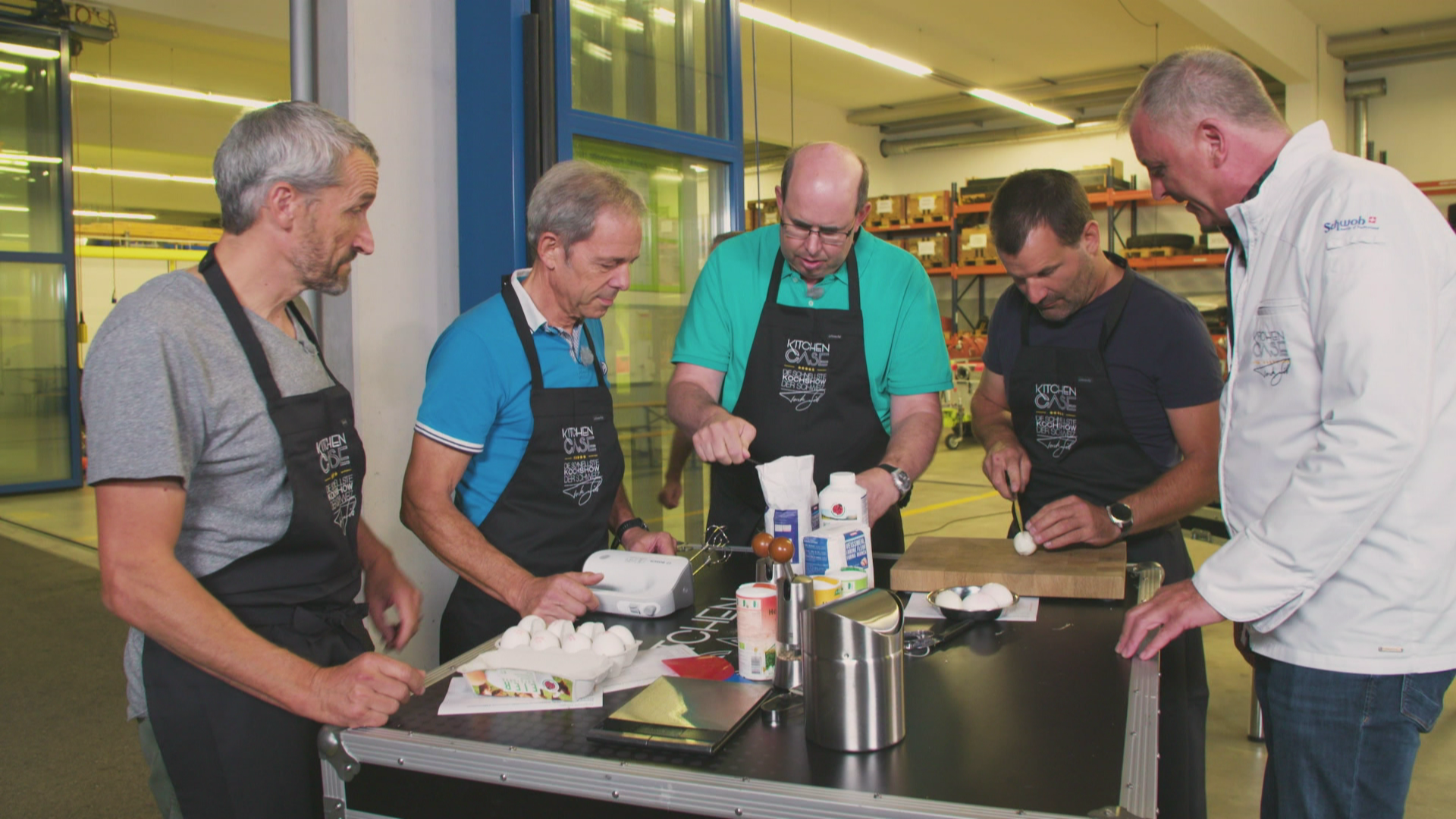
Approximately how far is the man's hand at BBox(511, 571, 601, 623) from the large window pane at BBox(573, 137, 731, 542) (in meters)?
1.83

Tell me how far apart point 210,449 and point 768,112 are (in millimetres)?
11435

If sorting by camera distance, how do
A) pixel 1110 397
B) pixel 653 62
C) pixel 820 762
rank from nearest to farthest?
pixel 820 762 < pixel 1110 397 < pixel 653 62

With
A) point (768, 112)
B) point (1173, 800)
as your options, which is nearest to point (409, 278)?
point (1173, 800)

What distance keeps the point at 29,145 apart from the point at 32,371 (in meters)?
1.80

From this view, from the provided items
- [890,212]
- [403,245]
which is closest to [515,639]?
[403,245]

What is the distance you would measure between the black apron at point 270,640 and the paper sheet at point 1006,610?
0.92 meters

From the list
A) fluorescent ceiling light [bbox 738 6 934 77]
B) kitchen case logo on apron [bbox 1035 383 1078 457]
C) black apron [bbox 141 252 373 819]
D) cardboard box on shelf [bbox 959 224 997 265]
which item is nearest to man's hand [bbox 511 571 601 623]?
black apron [bbox 141 252 373 819]

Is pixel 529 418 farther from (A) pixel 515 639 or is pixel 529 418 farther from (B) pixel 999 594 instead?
(B) pixel 999 594

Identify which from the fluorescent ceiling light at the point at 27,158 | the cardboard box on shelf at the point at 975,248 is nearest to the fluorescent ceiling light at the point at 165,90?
the fluorescent ceiling light at the point at 27,158

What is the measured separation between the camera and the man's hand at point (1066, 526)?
199 cm

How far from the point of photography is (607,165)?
326 cm

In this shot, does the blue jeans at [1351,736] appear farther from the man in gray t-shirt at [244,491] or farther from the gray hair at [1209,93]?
the man in gray t-shirt at [244,491]

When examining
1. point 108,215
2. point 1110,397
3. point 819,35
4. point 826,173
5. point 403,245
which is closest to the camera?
point 826,173

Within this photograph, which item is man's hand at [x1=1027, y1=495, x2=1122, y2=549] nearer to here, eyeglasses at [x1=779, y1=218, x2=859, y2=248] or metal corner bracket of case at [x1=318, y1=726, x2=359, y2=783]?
eyeglasses at [x1=779, y1=218, x2=859, y2=248]
